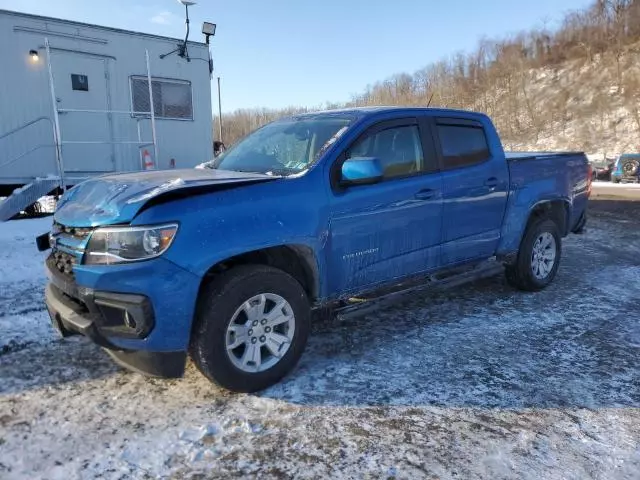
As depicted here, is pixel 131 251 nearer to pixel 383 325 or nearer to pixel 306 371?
pixel 306 371

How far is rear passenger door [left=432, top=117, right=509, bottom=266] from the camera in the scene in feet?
13.8

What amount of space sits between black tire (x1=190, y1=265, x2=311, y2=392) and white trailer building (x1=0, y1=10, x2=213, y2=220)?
7.06 meters

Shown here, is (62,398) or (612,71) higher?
(612,71)

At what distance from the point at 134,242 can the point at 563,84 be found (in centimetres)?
5614

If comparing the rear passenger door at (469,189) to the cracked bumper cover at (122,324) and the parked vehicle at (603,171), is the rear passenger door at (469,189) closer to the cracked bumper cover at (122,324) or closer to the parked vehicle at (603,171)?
the cracked bumper cover at (122,324)

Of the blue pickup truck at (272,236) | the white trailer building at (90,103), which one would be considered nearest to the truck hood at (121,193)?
the blue pickup truck at (272,236)

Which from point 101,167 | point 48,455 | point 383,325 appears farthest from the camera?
point 101,167

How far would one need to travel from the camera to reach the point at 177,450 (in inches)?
99.0

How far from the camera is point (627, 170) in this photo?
69.5ft

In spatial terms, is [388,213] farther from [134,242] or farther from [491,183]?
[134,242]

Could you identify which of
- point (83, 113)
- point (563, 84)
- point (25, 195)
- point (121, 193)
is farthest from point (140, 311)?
point (563, 84)

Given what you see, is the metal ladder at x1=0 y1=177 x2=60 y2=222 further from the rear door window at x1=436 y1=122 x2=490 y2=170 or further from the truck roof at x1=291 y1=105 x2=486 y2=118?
the rear door window at x1=436 y1=122 x2=490 y2=170

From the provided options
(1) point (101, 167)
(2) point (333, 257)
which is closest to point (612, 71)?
(1) point (101, 167)

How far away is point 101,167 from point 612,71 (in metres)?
50.0
